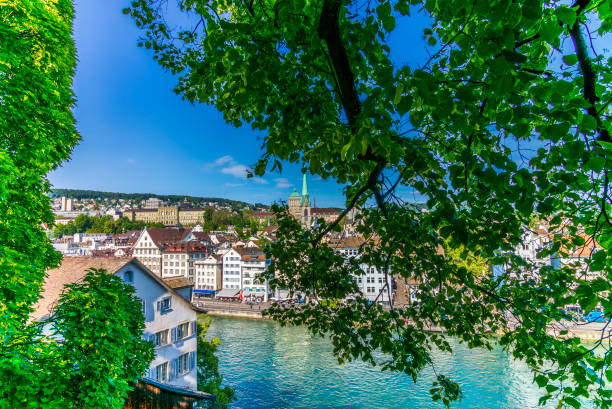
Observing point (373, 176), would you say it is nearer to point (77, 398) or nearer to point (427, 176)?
point (427, 176)

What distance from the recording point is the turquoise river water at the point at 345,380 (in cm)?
1204

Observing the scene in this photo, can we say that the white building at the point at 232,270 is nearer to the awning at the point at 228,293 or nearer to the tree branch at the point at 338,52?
the awning at the point at 228,293

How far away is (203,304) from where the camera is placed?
30.6 metres

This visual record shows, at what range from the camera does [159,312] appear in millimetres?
9516

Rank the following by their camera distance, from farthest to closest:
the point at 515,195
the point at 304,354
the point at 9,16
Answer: the point at 304,354 < the point at 9,16 < the point at 515,195

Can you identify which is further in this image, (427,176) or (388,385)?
(388,385)

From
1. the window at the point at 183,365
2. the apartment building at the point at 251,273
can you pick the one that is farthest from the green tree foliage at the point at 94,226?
the window at the point at 183,365

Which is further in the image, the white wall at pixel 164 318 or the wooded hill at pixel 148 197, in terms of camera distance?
the wooded hill at pixel 148 197

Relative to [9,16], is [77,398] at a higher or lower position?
lower

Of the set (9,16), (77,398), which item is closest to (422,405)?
(77,398)

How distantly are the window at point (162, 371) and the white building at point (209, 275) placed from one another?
26.7 meters

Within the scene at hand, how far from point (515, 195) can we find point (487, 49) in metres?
0.53

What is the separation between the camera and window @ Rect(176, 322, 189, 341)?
32.8 feet

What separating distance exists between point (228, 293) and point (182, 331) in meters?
24.9
